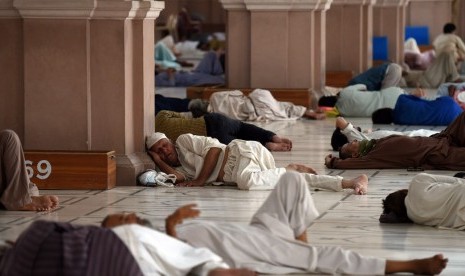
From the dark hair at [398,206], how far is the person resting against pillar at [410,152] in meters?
2.40

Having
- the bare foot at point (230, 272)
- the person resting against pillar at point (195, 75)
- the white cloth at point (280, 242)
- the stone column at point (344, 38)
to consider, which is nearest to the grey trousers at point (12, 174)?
the white cloth at point (280, 242)

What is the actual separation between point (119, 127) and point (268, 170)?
3.80 feet

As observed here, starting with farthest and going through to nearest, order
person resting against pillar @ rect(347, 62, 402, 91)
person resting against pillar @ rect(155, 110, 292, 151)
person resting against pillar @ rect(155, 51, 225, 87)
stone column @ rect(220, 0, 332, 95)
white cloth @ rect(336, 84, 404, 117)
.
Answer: person resting against pillar @ rect(155, 51, 225, 87)
person resting against pillar @ rect(347, 62, 402, 91)
stone column @ rect(220, 0, 332, 95)
white cloth @ rect(336, 84, 404, 117)
person resting against pillar @ rect(155, 110, 292, 151)

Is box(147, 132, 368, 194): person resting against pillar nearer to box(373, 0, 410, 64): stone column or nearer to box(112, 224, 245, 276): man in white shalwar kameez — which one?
box(112, 224, 245, 276): man in white shalwar kameez

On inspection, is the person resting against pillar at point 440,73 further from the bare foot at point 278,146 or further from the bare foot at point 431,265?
the bare foot at point 431,265

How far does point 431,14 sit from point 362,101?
16001 millimetres

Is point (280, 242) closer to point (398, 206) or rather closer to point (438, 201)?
point (438, 201)

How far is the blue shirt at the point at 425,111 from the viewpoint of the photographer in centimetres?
1382

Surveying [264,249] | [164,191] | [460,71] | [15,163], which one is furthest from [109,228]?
[460,71]

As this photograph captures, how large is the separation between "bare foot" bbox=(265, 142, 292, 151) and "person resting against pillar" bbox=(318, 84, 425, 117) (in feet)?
12.4

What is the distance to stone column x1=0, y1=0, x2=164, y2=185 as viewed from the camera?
938 cm

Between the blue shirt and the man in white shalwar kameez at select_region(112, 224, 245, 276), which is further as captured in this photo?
the blue shirt

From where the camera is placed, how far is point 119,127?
9469mm

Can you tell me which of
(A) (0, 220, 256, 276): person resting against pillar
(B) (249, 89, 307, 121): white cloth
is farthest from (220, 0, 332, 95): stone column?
(A) (0, 220, 256, 276): person resting against pillar
